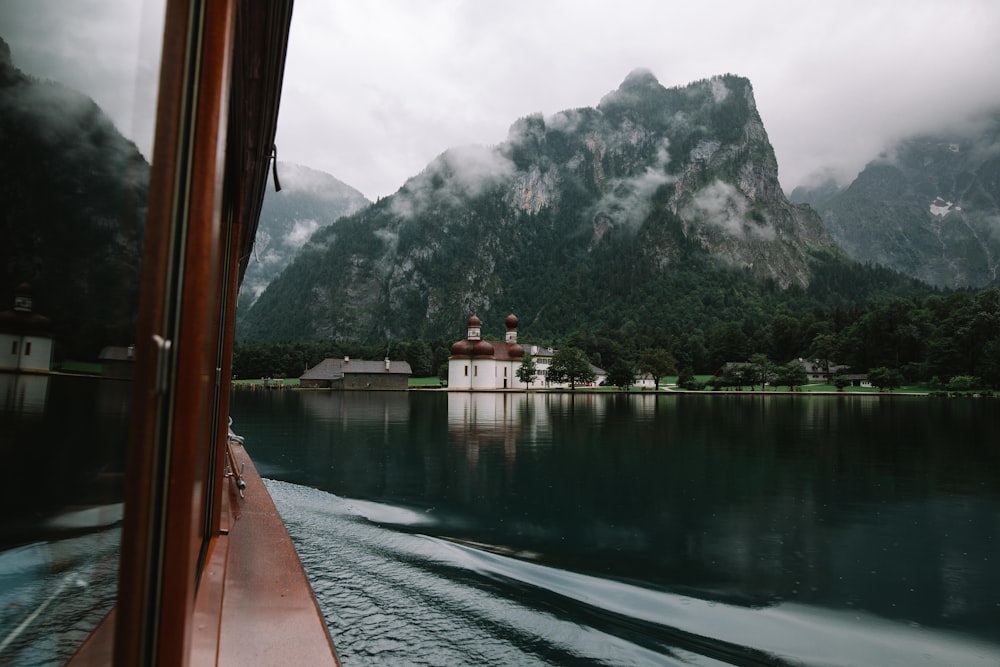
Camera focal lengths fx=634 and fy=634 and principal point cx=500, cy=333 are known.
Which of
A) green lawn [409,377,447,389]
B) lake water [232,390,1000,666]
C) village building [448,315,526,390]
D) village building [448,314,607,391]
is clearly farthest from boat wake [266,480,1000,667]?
green lawn [409,377,447,389]

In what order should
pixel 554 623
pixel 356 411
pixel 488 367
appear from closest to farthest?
pixel 554 623
pixel 356 411
pixel 488 367

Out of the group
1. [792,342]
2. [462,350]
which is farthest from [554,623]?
[792,342]

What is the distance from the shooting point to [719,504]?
30.1 feet

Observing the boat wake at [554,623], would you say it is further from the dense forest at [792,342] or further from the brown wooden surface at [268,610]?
the dense forest at [792,342]

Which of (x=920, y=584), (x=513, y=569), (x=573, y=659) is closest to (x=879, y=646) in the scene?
(x=920, y=584)

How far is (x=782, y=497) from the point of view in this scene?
980 centimetres

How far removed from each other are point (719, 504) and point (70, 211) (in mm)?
9466

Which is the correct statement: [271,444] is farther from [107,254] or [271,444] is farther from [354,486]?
[107,254]

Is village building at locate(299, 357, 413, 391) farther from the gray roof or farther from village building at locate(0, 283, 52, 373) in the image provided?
village building at locate(0, 283, 52, 373)

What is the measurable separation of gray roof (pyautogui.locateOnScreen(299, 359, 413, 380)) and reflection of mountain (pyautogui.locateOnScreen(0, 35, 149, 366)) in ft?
245

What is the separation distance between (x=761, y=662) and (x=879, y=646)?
108cm

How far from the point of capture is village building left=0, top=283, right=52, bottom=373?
75 cm

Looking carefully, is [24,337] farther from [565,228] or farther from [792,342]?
[565,228]

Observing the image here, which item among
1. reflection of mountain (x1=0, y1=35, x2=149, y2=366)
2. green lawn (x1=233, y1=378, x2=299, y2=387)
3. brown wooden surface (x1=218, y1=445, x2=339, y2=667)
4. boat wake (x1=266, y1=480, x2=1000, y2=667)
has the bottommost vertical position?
boat wake (x1=266, y1=480, x2=1000, y2=667)
